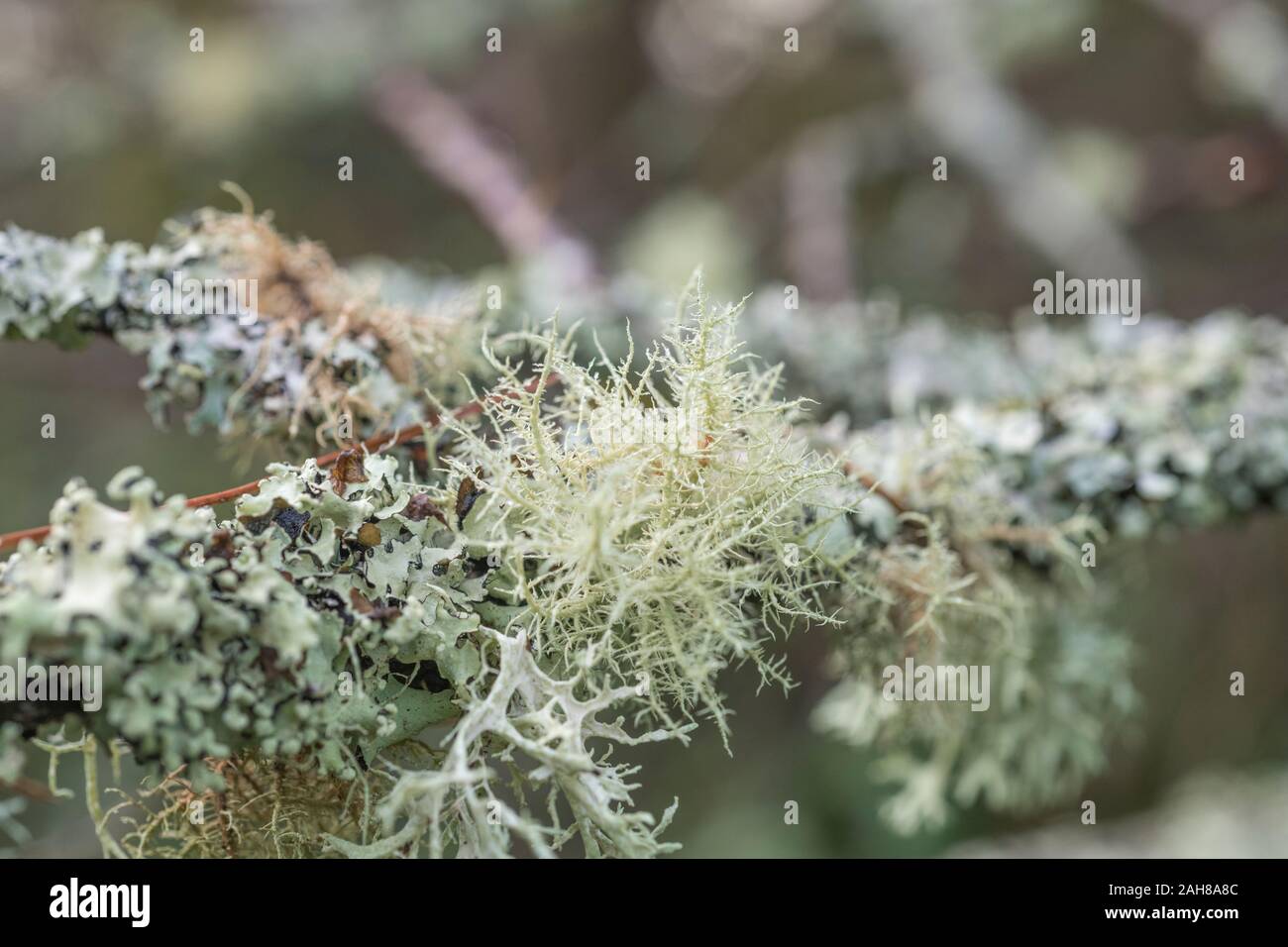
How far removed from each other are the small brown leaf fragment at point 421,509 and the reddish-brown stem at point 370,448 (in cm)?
4

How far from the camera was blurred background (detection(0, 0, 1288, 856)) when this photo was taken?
5.44 feet

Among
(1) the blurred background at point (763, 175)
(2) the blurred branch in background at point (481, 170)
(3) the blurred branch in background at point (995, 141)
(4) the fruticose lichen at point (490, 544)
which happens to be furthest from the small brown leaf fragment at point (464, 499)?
(3) the blurred branch in background at point (995, 141)

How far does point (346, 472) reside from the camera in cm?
50

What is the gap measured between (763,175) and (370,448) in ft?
5.23

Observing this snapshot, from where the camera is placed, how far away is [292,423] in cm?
61

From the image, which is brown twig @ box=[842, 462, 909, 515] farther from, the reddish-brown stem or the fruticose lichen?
the reddish-brown stem

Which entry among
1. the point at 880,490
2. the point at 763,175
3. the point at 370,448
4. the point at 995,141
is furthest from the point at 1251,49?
the point at 370,448

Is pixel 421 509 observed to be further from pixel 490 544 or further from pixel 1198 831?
pixel 1198 831

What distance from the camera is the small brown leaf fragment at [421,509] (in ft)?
1.63

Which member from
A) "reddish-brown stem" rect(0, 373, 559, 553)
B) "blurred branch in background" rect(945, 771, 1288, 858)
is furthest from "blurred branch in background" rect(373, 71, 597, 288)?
"blurred branch in background" rect(945, 771, 1288, 858)

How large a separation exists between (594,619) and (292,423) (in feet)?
0.83

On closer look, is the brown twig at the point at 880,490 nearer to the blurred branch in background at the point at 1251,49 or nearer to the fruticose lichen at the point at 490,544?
the fruticose lichen at the point at 490,544

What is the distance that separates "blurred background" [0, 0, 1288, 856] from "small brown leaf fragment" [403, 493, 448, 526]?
0.92 meters
